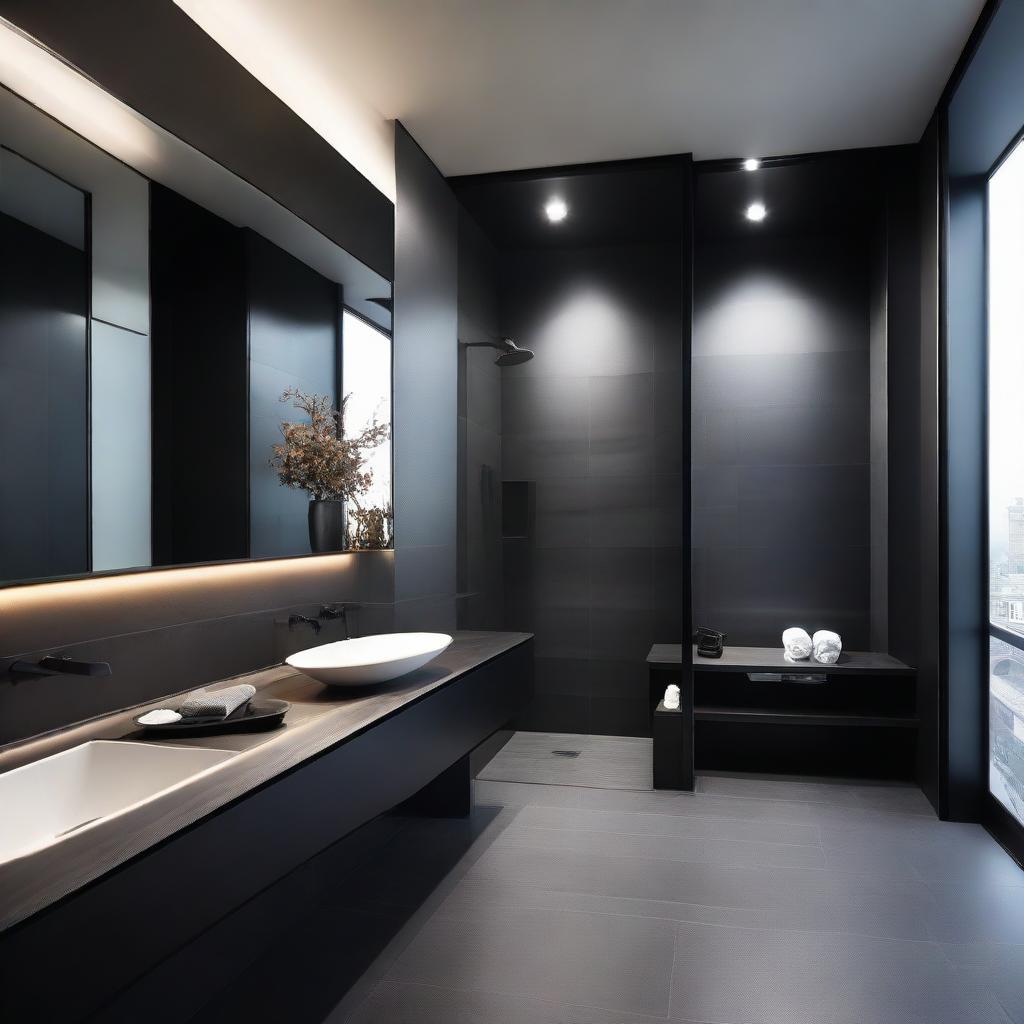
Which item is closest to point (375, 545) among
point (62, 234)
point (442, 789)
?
point (442, 789)

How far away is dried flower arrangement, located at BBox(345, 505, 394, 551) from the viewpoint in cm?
307

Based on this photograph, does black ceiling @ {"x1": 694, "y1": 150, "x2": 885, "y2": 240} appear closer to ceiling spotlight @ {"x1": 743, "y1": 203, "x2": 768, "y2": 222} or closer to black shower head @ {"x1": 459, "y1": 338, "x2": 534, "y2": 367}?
ceiling spotlight @ {"x1": 743, "y1": 203, "x2": 768, "y2": 222}

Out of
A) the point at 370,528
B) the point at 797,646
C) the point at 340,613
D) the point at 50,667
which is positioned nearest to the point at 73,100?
the point at 50,667

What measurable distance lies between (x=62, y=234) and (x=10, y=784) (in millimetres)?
1171

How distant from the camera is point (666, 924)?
97.0 inches

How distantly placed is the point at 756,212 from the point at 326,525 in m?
2.67

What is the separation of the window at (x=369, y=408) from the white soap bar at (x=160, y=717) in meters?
1.20

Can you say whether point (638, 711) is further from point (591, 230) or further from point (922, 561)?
point (591, 230)

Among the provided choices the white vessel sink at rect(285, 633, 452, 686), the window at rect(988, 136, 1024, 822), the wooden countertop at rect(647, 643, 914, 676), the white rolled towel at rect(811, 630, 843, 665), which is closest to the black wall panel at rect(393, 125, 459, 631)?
the white vessel sink at rect(285, 633, 452, 686)

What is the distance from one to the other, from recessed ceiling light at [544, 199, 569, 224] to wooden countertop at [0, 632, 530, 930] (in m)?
2.30

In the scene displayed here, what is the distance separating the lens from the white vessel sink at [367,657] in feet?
7.29

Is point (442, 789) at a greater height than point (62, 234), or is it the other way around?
point (62, 234)

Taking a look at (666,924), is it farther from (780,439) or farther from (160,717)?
(780,439)

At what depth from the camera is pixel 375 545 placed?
3191mm
